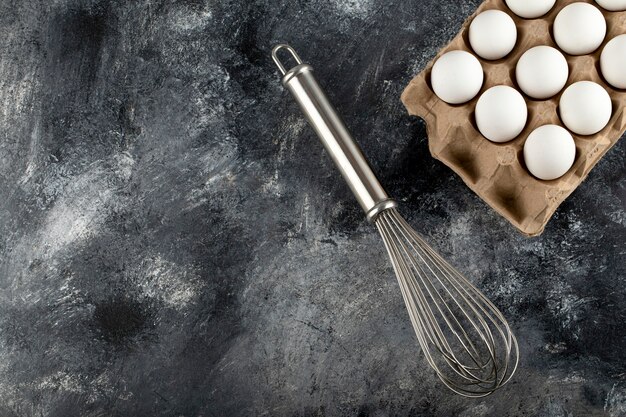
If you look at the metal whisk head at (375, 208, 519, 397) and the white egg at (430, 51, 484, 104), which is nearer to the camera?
the white egg at (430, 51, 484, 104)

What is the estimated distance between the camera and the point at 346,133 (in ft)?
3.68

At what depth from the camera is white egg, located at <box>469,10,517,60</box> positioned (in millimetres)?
1076

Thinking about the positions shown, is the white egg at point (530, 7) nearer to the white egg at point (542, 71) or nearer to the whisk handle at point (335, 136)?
the white egg at point (542, 71)

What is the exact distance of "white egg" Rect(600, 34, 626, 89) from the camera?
3.47 ft

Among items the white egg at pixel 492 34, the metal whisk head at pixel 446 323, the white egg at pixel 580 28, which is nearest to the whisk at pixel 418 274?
the metal whisk head at pixel 446 323

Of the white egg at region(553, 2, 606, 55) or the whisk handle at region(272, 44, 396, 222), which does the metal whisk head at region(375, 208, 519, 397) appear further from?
the white egg at region(553, 2, 606, 55)

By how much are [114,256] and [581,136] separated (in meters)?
0.90

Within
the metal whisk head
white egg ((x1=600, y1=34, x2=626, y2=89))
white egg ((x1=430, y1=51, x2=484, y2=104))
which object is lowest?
the metal whisk head

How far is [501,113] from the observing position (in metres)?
1.05

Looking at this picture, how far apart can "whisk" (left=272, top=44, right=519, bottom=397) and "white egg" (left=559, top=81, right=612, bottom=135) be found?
321mm

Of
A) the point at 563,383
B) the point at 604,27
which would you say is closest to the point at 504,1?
the point at 604,27

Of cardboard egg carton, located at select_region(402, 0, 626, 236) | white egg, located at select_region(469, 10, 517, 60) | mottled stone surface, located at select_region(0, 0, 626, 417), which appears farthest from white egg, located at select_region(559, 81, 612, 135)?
mottled stone surface, located at select_region(0, 0, 626, 417)

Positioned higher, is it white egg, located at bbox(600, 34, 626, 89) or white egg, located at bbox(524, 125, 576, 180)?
white egg, located at bbox(600, 34, 626, 89)

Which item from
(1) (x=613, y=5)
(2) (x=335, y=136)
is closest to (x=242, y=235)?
(2) (x=335, y=136)
